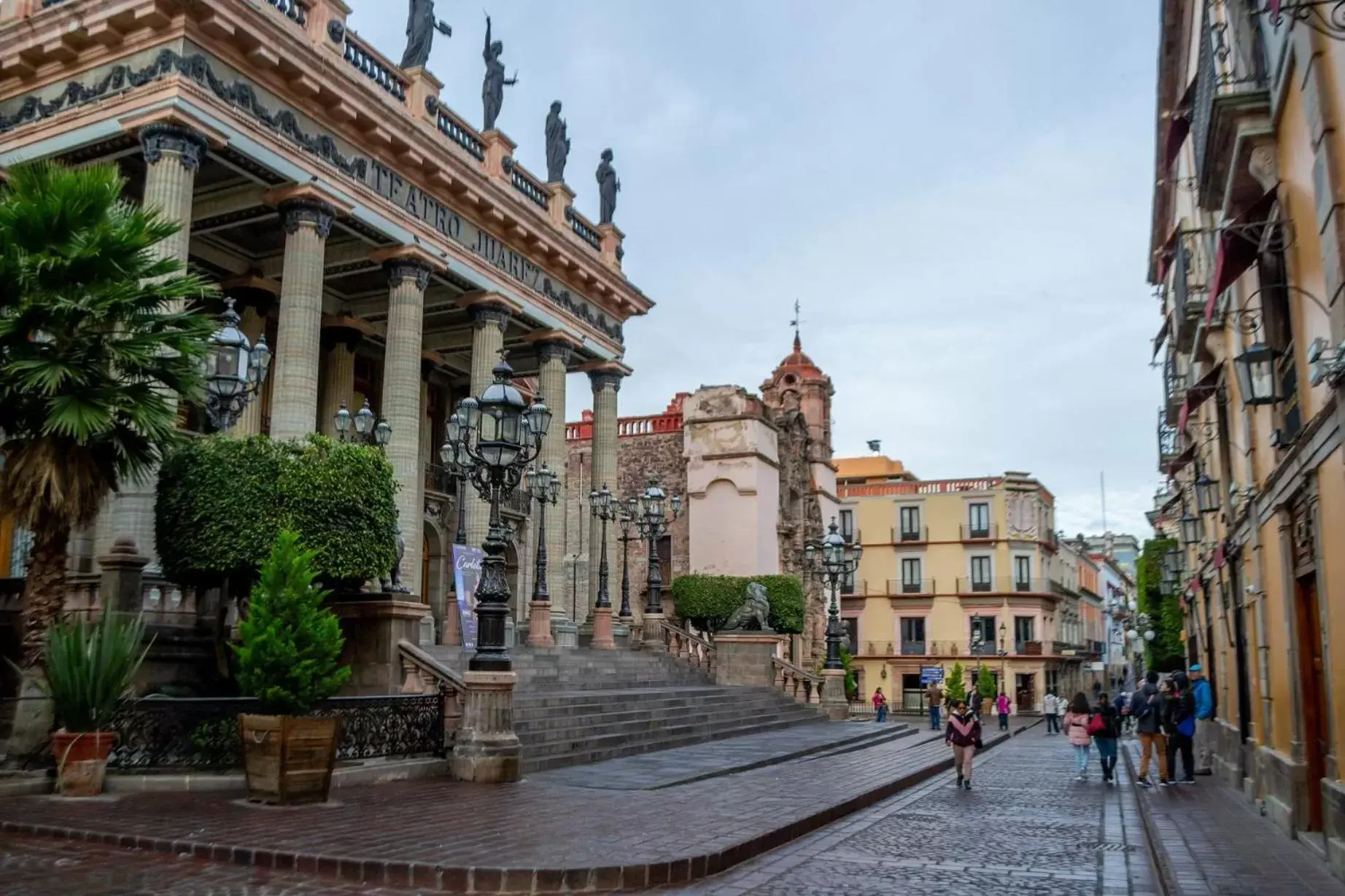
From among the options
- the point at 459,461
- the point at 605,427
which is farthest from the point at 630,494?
the point at 459,461

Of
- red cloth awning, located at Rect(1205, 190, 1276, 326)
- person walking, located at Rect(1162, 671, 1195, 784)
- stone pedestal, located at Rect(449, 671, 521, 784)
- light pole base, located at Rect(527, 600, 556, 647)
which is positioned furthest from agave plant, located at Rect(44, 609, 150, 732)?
light pole base, located at Rect(527, 600, 556, 647)

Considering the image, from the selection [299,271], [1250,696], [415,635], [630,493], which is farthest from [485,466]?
[630,493]

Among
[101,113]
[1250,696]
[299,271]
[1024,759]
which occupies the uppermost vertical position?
[101,113]

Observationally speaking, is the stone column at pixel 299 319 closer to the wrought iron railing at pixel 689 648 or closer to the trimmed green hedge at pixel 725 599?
the wrought iron railing at pixel 689 648

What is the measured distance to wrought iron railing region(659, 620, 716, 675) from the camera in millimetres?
27281

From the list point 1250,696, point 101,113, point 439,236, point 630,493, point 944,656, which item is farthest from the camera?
point 944,656

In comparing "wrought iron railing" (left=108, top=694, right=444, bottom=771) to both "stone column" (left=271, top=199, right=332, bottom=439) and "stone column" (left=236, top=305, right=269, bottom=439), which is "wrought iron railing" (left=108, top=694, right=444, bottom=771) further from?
"stone column" (left=236, top=305, right=269, bottom=439)

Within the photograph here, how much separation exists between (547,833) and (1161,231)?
76.8ft

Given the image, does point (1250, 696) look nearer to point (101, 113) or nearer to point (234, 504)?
point (234, 504)

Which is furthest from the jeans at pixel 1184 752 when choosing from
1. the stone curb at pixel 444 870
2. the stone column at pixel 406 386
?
the stone column at pixel 406 386

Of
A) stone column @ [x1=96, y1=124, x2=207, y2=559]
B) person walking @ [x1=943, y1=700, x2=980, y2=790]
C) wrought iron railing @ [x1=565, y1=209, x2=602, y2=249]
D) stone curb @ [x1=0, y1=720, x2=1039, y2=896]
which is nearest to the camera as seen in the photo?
stone curb @ [x1=0, y1=720, x2=1039, y2=896]

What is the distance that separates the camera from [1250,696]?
14.5 meters

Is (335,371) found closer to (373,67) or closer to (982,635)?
(373,67)

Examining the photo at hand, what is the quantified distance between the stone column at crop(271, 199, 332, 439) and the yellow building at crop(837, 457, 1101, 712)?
40.6 m
